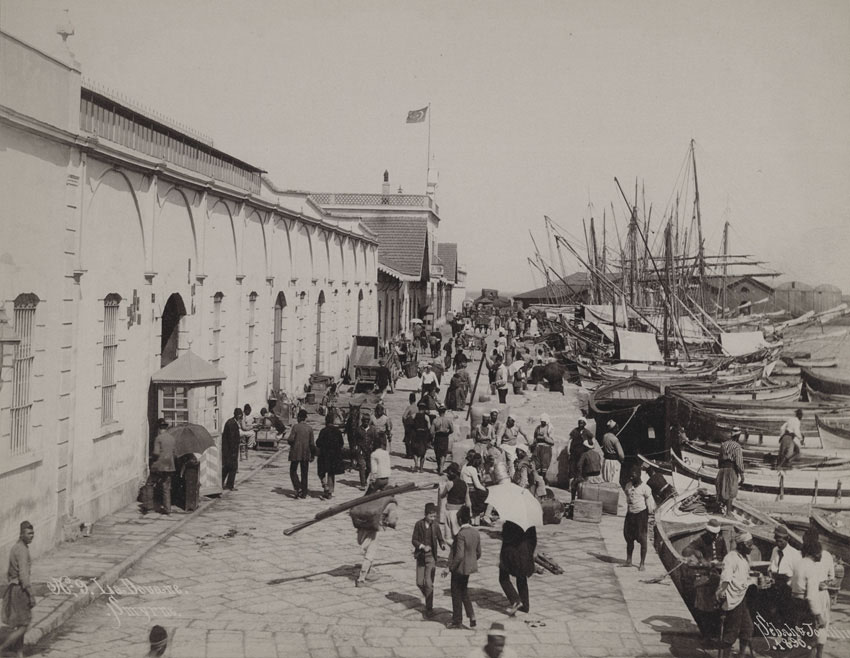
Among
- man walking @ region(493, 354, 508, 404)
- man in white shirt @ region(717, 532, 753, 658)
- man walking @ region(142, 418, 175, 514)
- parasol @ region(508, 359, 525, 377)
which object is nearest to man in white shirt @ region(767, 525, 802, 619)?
man in white shirt @ region(717, 532, 753, 658)

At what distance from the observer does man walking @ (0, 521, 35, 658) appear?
25.9ft

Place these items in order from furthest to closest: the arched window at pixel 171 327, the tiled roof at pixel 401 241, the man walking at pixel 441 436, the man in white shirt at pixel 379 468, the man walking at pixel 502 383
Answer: the tiled roof at pixel 401 241 < the man walking at pixel 502 383 < the man walking at pixel 441 436 < the arched window at pixel 171 327 < the man in white shirt at pixel 379 468

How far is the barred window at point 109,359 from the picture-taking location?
44.0ft

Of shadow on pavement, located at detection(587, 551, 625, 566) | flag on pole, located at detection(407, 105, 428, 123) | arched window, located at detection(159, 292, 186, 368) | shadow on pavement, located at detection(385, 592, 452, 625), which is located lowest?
shadow on pavement, located at detection(587, 551, 625, 566)

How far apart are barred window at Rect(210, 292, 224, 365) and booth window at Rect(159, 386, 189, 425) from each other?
3.30m

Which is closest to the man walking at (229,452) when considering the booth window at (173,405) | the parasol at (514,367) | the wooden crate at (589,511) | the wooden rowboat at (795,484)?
the booth window at (173,405)

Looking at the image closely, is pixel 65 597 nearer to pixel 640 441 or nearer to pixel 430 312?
pixel 640 441

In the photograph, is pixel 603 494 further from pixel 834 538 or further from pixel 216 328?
pixel 216 328

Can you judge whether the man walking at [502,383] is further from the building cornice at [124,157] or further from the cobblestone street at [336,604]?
the cobblestone street at [336,604]

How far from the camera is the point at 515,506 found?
9633 mm

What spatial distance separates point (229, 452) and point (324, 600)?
5970 mm

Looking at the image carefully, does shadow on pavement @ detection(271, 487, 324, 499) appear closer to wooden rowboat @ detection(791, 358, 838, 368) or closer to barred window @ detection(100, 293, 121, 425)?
barred window @ detection(100, 293, 121, 425)

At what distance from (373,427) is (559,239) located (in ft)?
90.2

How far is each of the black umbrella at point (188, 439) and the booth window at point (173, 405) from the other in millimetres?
1519
